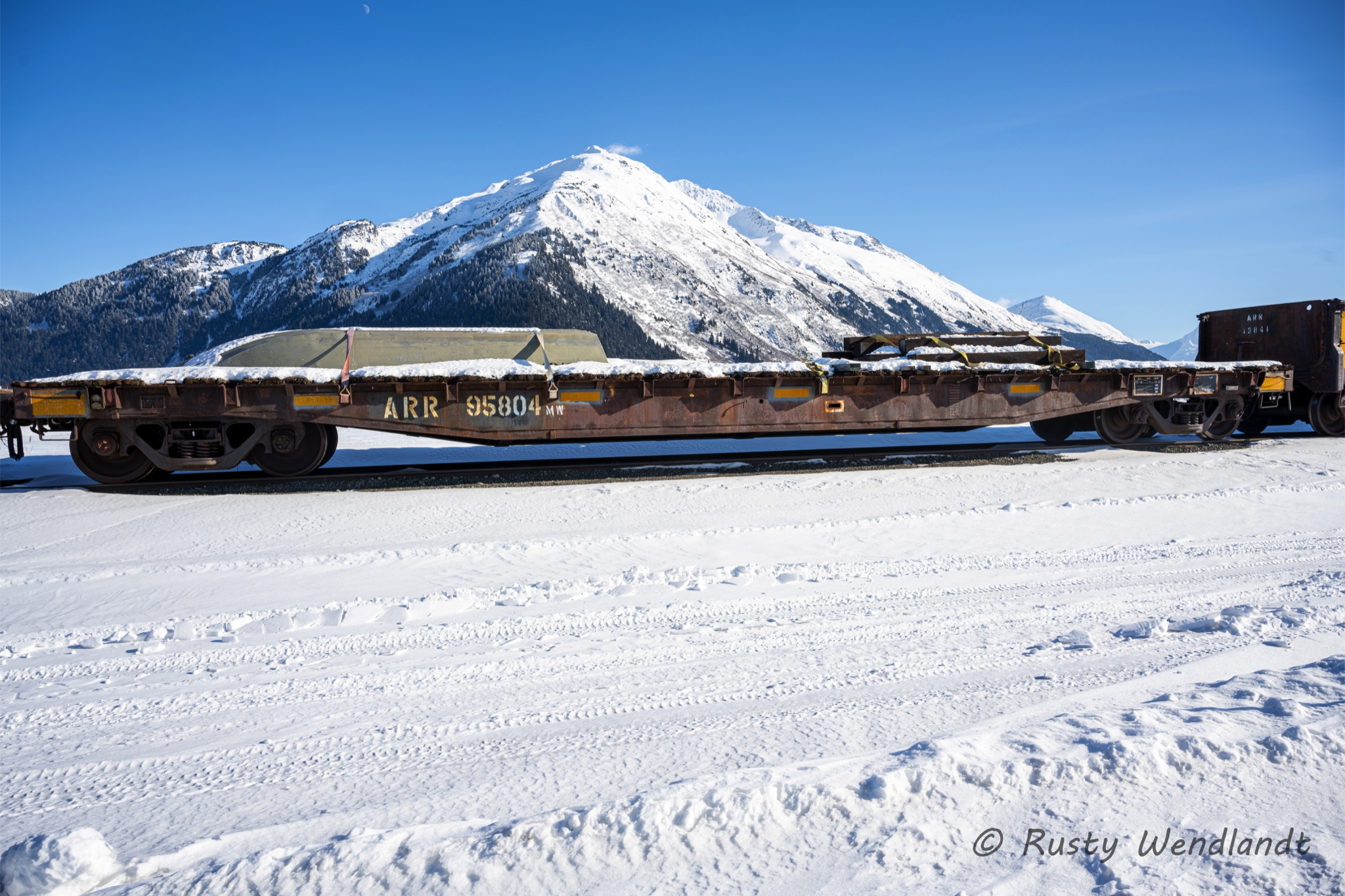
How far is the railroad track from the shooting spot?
29.5 ft

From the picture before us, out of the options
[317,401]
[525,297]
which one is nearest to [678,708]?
[317,401]

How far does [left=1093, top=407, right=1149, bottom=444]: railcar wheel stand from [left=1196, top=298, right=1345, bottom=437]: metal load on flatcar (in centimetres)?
303

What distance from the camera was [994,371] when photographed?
1055 cm

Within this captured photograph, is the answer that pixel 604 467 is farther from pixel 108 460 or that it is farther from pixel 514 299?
pixel 514 299

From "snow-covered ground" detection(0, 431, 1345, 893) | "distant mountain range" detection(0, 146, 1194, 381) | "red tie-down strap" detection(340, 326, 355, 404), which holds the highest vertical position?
"distant mountain range" detection(0, 146, 1194, 381)

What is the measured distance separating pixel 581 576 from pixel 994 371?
8115 millimetres

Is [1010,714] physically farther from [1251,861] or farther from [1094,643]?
[1094,643]

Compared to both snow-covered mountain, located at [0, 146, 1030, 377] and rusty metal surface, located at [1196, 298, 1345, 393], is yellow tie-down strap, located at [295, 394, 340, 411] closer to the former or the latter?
rusty metal surface, located at [1196, 298, 1345, 393]

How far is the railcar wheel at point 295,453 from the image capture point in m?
9.30

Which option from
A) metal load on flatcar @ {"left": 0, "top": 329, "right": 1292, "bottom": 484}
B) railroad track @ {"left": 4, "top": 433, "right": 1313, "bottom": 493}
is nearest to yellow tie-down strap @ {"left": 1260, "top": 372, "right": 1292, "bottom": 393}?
railroad track @ {"left": 4, "top": 433, "right": 1313, "bottom": 493}

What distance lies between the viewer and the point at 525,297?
4710 inches

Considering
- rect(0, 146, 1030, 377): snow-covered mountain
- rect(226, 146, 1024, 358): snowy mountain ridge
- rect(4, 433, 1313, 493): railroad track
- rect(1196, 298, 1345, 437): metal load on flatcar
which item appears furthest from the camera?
rect(226, 146, 1024, 358): snowy mountain ridge

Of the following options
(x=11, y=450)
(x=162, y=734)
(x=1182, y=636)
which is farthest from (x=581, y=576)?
(x=11, y=450)

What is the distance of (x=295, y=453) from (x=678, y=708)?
8.29 meters
